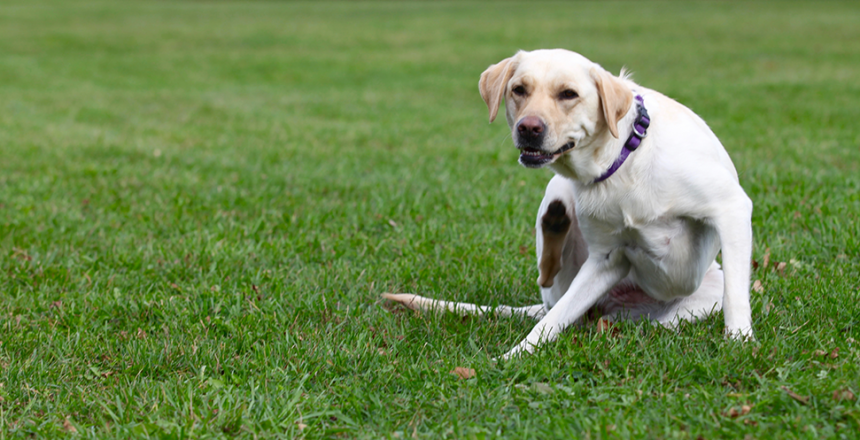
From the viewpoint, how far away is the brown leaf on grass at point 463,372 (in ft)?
9.76

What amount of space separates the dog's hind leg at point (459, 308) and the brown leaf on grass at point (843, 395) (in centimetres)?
145

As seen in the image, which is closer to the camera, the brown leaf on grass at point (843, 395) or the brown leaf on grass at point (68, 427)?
the brown leaf on grass at point (843, 395)

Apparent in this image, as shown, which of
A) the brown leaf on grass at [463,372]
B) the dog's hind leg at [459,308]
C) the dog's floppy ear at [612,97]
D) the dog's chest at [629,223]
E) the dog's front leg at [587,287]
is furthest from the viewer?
the dog's hind leg at [459,308]

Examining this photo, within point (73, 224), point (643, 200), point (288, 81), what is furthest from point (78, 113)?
point (643, 200)

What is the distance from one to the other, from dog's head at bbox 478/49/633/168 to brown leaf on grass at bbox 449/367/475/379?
85 centimetres

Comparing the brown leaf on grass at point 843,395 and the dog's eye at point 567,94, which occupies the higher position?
the dog's eye at point 567,94

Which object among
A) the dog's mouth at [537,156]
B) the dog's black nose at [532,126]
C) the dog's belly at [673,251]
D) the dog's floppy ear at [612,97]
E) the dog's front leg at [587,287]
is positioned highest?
the dog's floppy ear at [612,97]

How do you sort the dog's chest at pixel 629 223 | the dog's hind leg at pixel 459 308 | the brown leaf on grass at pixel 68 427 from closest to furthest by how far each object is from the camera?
the brown leaf on grass at pixel 68 427, the dog's chest at pixel 629 223, the dog's hind leg at pixel 459 308

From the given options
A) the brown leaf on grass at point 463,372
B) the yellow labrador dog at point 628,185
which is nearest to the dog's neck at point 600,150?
the yellow labrador dog at point 628,185

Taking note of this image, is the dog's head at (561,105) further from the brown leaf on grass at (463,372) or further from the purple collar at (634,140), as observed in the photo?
the brown leaf on grass at (463,372)

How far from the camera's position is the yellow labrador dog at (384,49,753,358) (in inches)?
123

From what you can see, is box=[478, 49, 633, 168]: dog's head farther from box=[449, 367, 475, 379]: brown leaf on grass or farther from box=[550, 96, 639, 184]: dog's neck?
box=[449, 367, 475, 379]: brown leaf on grass

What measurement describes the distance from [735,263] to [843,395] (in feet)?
2.40

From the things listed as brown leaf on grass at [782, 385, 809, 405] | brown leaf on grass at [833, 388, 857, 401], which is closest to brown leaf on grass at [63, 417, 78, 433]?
brown leaf on grass at [782, 385, 809, 405]
